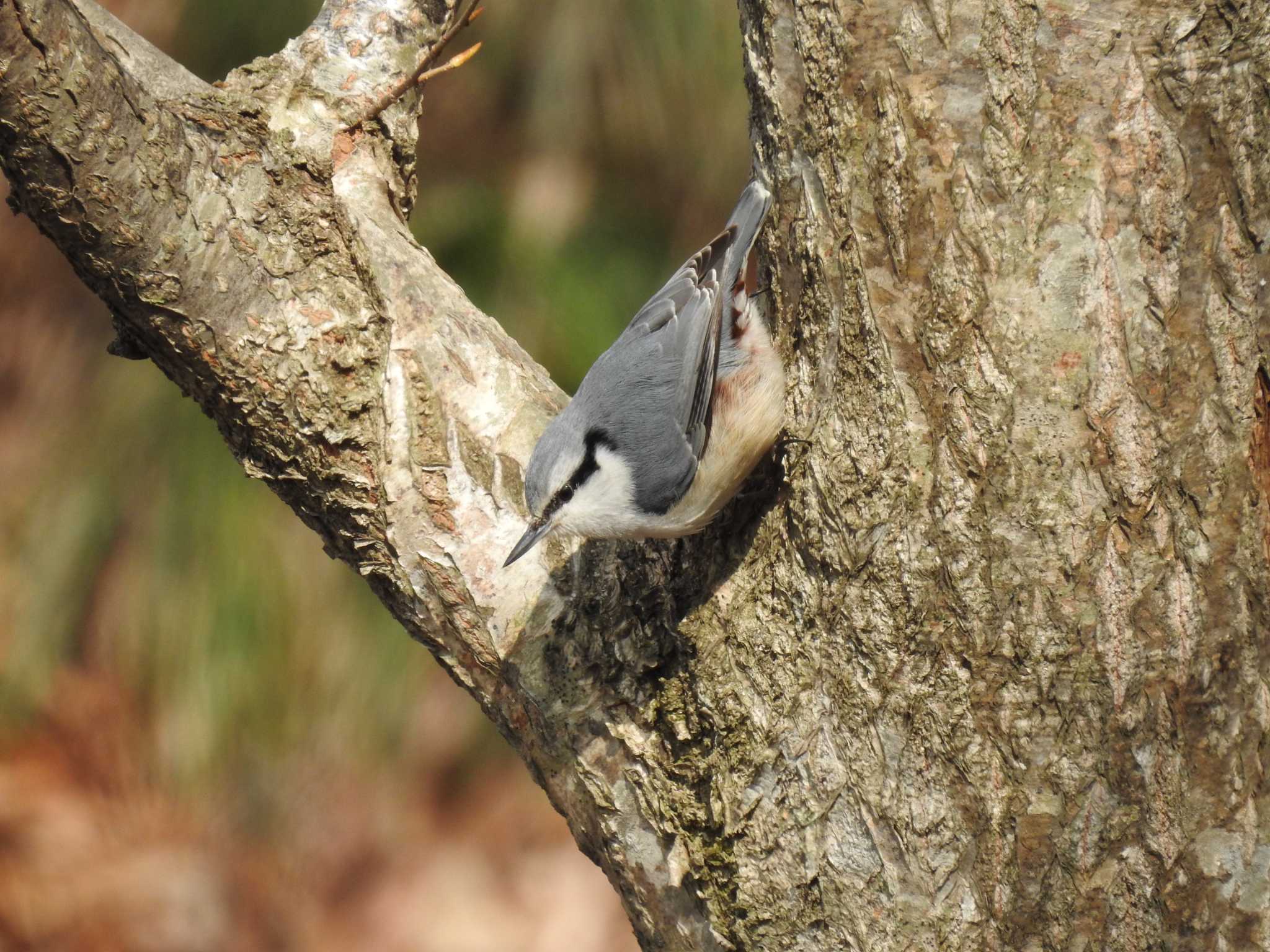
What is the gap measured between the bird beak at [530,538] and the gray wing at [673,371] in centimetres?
23

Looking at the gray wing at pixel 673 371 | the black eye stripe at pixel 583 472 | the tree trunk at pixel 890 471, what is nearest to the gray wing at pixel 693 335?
the gray wing at pixel 673 371

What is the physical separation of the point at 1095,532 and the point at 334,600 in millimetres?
2674

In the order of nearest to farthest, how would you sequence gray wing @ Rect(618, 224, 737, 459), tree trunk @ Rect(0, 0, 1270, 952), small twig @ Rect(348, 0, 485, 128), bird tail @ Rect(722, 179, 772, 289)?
tree trunk @ Rect(0, 0, 1270, 952)
bird tail @ Rect(722, 179, 772, 289)
small twig @ Rect(348, 0, 485, 128)
gray wing @ Rect(618, 224, 737, 459)

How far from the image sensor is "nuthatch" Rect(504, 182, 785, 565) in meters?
1.58

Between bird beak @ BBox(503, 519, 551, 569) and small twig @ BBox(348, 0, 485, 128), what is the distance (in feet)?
2.28

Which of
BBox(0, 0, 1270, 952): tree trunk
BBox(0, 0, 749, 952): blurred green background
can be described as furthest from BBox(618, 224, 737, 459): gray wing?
BBox(0, 0, 749, 952): blurred green background

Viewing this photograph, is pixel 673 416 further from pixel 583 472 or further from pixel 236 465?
pixel 236 465

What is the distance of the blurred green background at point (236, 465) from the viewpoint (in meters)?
3.27

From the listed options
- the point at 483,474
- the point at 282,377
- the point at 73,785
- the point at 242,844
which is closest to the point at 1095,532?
the point at 483,474

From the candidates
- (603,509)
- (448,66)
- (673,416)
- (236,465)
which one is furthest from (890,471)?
(236,465)

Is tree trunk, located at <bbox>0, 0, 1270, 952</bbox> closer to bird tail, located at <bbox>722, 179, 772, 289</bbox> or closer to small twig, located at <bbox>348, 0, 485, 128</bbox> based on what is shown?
bird tail, located at <bbox>722, 179, 772, 289</bbox>

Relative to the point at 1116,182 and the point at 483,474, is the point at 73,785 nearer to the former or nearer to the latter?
the point at 483,474

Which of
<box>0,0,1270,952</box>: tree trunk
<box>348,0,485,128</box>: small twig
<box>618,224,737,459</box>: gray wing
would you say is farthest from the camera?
<box>618,224,737,459</box>: gray wing

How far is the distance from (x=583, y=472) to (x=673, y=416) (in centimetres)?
26
